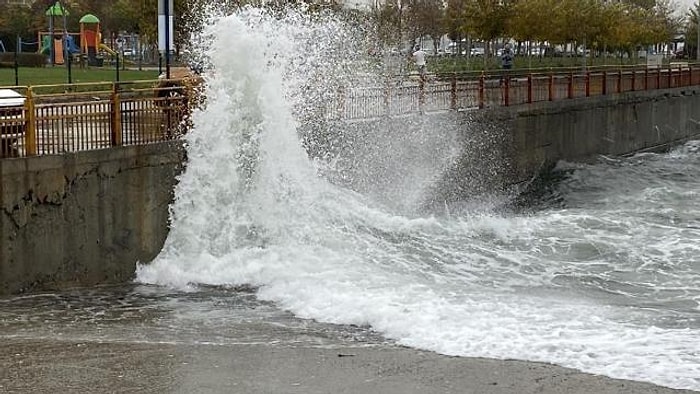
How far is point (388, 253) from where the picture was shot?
635 inches

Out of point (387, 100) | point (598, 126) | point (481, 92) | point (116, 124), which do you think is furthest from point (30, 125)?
point (598, 126)

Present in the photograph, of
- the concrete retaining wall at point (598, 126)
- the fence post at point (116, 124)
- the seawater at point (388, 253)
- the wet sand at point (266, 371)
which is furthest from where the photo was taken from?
the concrete retaining wall at point (598, 126)

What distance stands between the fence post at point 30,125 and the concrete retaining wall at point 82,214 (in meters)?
0.28

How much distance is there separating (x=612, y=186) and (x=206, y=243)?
1496 centimetres

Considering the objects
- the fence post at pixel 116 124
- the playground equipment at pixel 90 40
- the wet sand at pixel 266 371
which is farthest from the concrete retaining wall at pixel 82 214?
the playground equipment at pixel 90 40

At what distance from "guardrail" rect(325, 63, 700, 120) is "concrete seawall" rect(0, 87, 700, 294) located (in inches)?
13.0

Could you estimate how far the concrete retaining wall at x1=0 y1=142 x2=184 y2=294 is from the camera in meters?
13.3

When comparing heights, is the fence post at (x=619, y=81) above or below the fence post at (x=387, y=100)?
above

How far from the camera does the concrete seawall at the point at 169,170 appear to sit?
13.5 meters

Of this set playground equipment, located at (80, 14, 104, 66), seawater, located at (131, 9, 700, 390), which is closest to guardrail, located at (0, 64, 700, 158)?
seawater, located at (131, 9, 700, 390)

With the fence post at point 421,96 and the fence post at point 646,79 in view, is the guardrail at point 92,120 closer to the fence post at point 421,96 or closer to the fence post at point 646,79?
the fence post at point 421,96

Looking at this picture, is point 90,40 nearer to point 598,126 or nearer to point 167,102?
point 598,126

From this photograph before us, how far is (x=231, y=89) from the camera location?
1691 cm

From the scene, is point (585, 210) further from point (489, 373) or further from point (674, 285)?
point (489, 373)
